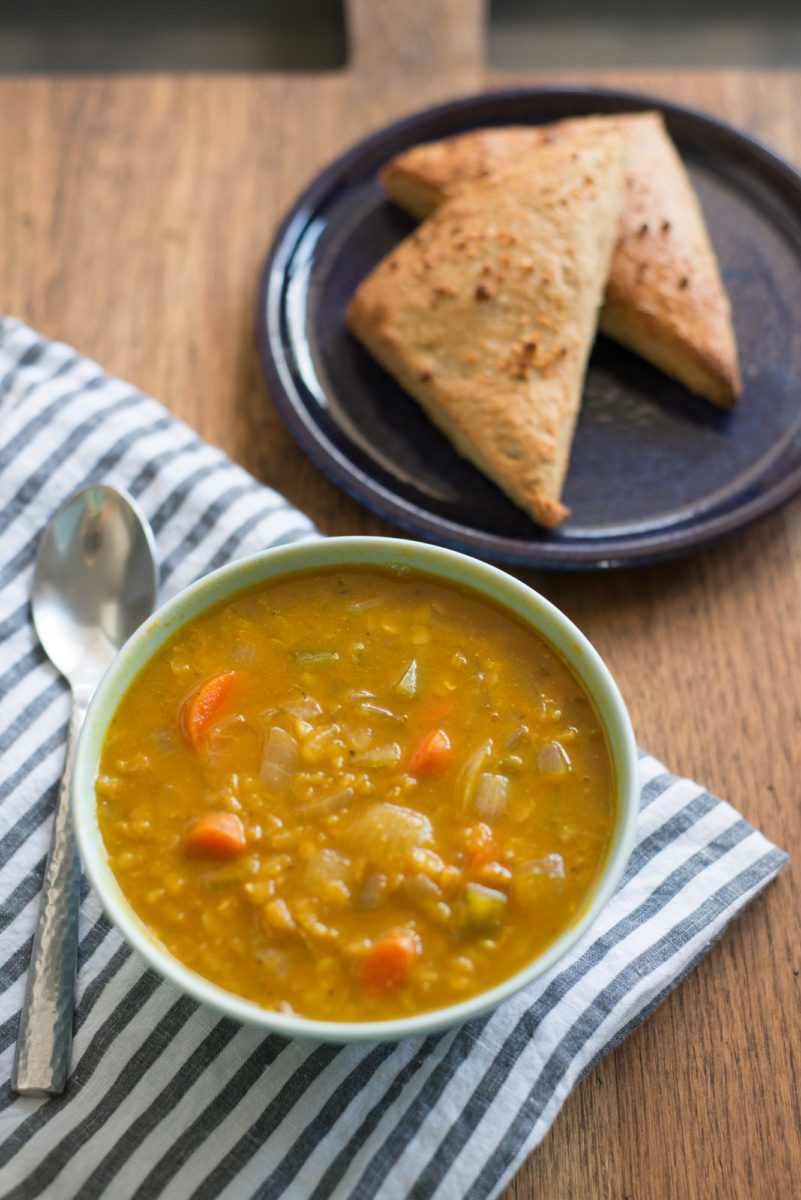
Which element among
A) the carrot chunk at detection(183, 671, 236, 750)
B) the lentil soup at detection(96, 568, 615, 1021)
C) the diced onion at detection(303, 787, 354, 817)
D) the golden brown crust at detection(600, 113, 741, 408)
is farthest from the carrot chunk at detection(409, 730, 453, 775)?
the golden brown crust at detection(600, 113, 741, 408)

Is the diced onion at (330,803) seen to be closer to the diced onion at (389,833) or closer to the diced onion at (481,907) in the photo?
the diced onion at (389,833)

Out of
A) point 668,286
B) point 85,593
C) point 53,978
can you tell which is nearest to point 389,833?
point 53,978

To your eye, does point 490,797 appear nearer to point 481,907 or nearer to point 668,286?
point 481,907

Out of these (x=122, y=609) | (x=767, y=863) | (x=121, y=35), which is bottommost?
(x=767, y=863)

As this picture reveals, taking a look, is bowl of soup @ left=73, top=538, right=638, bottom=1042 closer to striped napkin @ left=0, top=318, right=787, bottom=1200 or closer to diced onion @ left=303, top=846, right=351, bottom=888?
diced onion @ left=303, top=846, right=351, bottom=888

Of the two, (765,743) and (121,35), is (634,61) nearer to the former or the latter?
(121,35)

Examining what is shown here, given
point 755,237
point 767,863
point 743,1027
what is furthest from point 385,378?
point 743,1027
